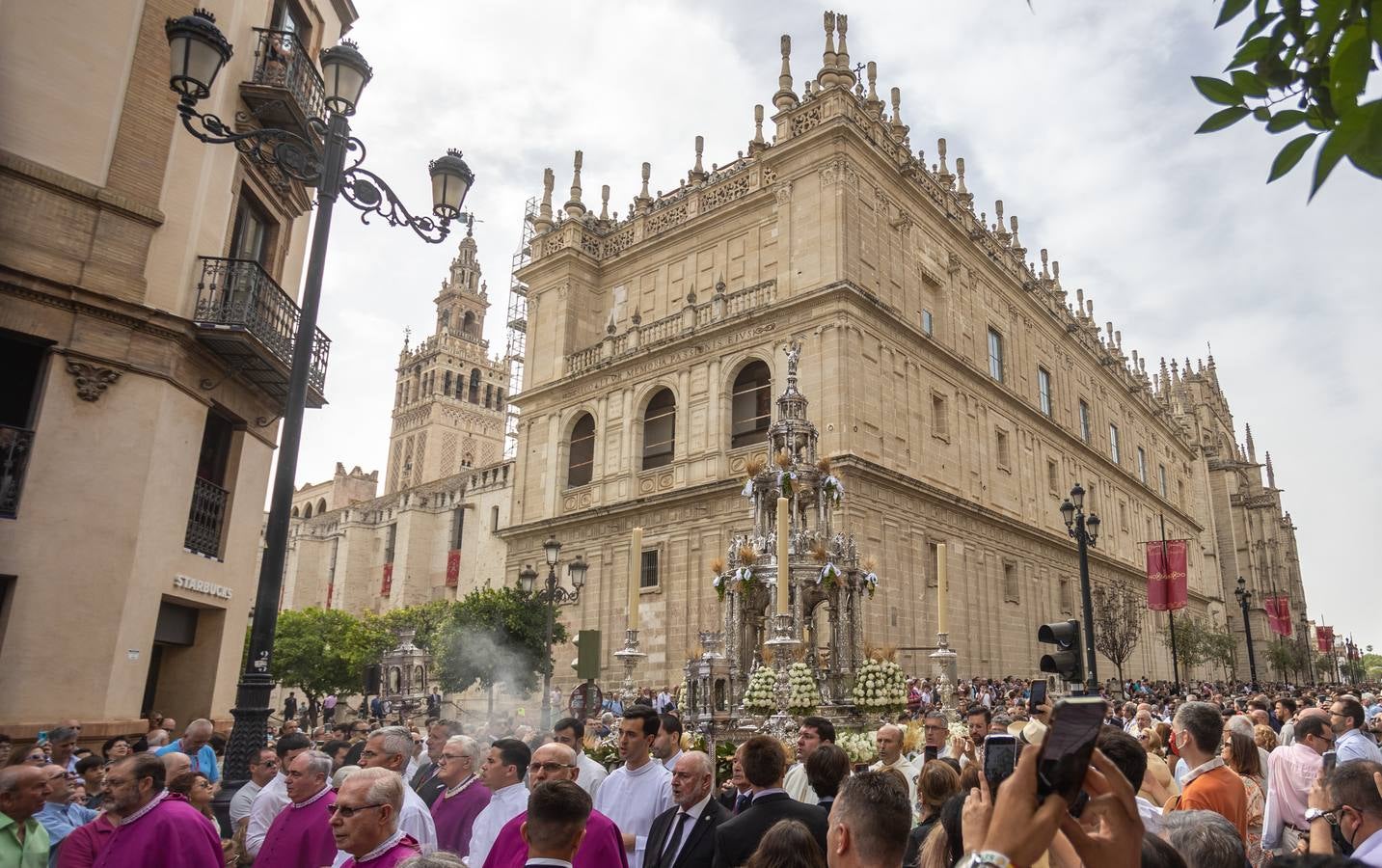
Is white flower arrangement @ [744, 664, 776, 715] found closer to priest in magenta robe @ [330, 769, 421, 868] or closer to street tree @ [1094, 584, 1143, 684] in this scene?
priest in magenta robe @ [330, 769, 421, 868]

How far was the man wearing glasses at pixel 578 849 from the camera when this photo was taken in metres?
4.49

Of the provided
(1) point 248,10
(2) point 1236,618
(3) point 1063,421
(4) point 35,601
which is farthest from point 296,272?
(2) point 1236,618

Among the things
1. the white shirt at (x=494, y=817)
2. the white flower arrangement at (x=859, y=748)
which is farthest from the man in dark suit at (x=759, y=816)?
the white flower arrangement at (x=859, y=748)

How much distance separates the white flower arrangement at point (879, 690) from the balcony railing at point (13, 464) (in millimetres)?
10587

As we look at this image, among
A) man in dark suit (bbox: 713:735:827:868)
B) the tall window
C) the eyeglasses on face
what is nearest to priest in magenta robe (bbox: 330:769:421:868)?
the eyeglasses on face

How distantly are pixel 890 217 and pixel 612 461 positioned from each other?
475 inches

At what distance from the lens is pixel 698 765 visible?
5.32 m

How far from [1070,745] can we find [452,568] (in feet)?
181

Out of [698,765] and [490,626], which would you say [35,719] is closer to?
[698,765]

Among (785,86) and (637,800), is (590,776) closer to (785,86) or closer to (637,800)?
(637,800)

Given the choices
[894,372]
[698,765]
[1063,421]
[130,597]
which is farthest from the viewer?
[1063,421]

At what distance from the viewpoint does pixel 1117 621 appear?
3406 cm

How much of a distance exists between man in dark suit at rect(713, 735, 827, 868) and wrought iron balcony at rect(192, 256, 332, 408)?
877 centimetres

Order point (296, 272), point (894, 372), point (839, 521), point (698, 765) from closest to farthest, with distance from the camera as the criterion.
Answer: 1. point (698, 765)
2. point (296, 272)
3. point (839, 521)
4. point (894, 372)
